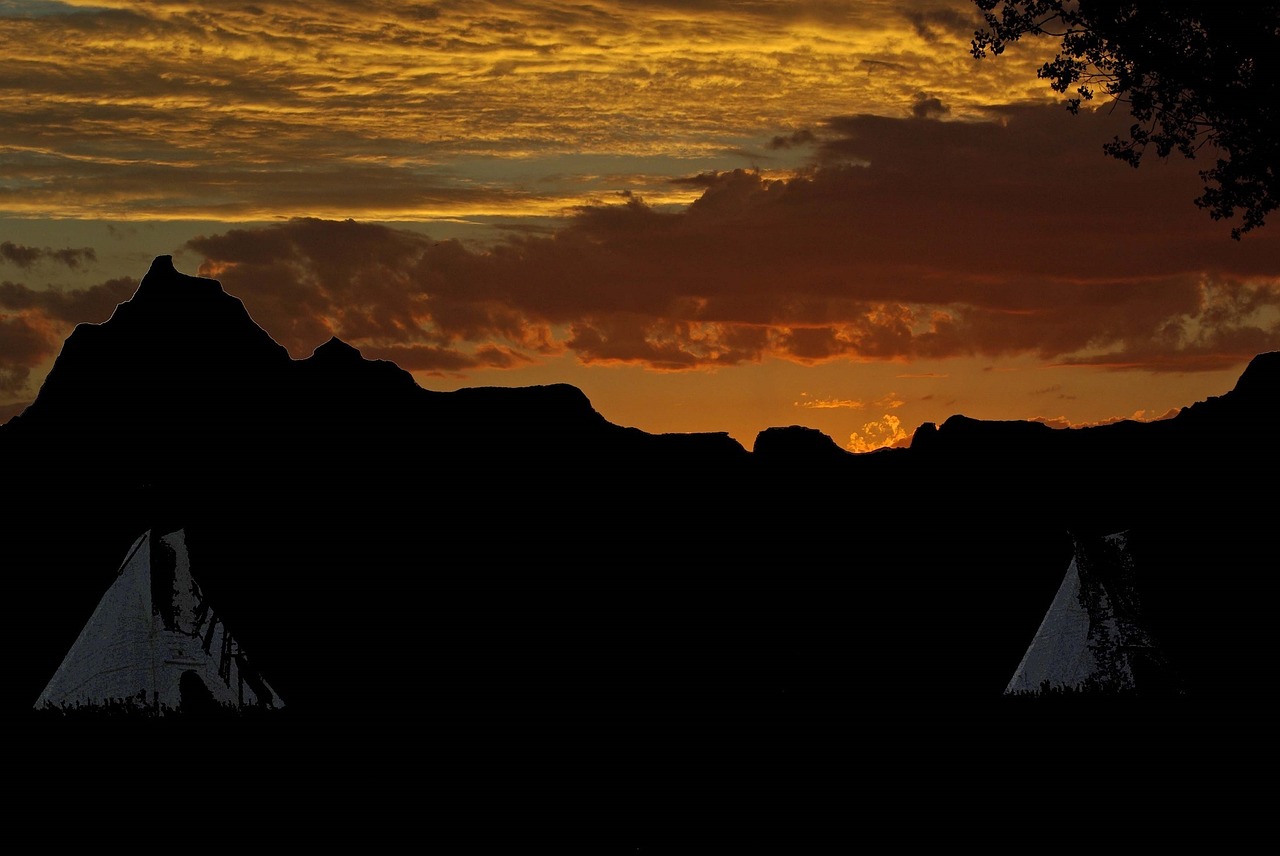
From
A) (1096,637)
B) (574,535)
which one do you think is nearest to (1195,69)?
(1096,637)

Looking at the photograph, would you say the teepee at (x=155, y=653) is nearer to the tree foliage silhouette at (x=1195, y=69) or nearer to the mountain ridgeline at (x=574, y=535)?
the mountain ridgeline at (x=574, y=535)

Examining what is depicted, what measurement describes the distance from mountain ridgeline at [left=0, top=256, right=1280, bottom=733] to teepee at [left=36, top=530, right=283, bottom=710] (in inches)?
66.5

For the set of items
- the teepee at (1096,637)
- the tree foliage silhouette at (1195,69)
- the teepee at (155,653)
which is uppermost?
the tree foliage silhouette at (1195,69)

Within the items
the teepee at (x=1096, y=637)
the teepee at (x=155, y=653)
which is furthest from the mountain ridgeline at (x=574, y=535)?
the teepee at (x=155, y=653)

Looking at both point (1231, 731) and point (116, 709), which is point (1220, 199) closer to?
point (1231, 731)

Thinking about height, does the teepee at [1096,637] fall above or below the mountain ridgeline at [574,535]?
below

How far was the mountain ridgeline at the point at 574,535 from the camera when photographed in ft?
119

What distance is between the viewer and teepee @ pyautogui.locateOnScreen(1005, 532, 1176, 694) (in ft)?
109

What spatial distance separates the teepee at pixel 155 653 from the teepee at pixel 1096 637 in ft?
59.8

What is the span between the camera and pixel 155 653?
31391 mm

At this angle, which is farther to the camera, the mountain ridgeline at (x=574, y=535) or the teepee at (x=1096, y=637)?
the mountain ridgeline at (x=574, y=535)

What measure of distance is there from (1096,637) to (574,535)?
2449 centimetres

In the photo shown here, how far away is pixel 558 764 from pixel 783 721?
21.4ft

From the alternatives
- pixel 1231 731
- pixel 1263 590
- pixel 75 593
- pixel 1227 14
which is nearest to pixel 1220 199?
pixel 1227 14
